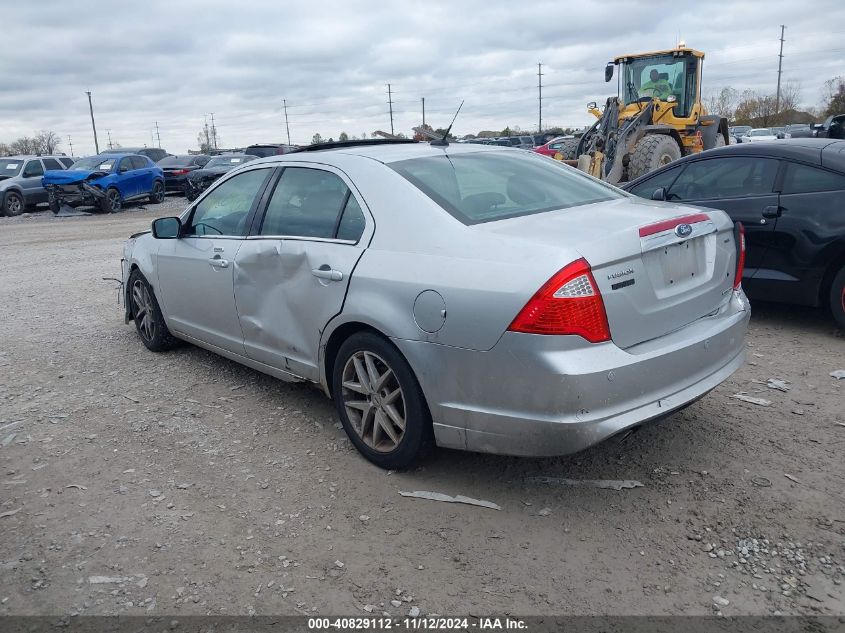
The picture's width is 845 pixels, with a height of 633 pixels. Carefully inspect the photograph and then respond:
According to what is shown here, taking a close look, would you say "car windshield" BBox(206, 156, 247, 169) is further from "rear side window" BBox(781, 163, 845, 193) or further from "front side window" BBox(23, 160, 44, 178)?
"rear side window" BBox(781, 163, 845, 193)

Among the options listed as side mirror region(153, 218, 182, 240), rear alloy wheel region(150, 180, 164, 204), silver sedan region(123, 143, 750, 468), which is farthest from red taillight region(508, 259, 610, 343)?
rear alloy wheel region(150, 180, 164, 204)

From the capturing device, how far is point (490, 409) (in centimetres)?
316

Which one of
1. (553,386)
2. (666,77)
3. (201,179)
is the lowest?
(553,386)

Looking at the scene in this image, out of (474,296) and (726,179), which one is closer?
(474,296)

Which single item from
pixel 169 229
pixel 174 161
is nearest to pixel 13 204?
pixel 174 161

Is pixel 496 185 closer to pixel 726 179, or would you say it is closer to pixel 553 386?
pixel 553 386

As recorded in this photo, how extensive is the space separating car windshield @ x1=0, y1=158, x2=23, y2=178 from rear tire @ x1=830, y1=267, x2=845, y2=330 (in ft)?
79.5

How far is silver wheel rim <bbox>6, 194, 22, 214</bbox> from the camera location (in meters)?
22.0

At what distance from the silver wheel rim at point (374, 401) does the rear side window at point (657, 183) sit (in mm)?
4140

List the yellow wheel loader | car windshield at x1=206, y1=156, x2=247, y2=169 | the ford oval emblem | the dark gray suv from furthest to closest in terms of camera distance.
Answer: car windshield at x1=206, y1=156, x2=247, y2=169 → the dark gray suv → the yellow wheel loader → the ford oval emblem

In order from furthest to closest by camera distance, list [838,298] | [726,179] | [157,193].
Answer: [157,193], [726,179], [838,298]

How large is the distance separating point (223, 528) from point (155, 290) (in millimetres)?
2954

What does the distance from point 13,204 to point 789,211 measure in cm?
2278

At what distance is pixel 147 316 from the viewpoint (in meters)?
6.02
